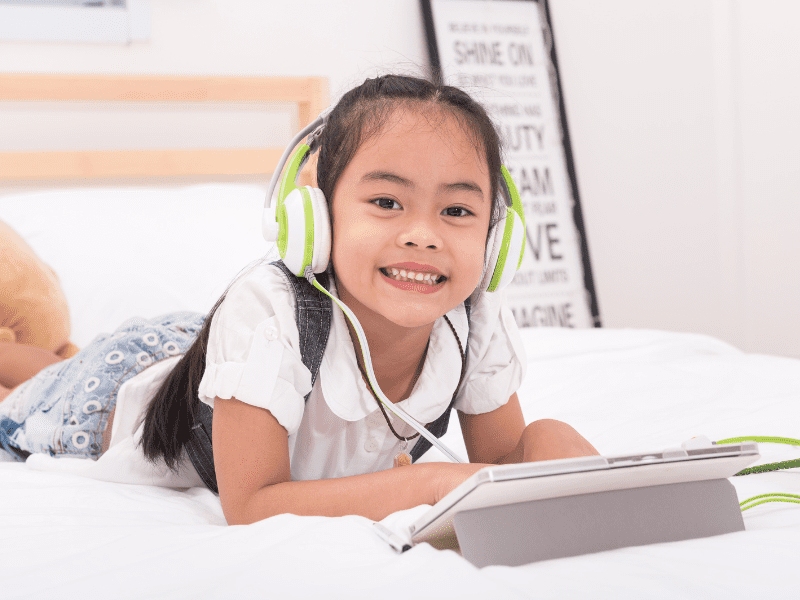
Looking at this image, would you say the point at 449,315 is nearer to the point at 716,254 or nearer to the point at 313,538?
the point at 313,538

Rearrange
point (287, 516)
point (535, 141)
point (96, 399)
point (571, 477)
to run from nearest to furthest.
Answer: point (571, 477)
point (287, 516)
point (96, 399)
point (535, 141)

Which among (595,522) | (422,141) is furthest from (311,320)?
(595,522)

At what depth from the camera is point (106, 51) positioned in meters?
1.91

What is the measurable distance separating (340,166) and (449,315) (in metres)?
0.22

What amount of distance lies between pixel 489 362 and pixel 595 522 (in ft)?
1.21

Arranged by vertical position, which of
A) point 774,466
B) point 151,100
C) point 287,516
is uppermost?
point 151,100

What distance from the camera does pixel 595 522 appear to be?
54 centimetres

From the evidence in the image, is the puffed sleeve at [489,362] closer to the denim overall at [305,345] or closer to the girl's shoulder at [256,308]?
the denim overall at [305,345]

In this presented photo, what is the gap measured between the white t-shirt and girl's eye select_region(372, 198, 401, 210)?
129 millimetres

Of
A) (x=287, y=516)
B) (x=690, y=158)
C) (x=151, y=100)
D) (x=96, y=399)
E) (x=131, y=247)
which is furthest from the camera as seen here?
(x=690, y=158)

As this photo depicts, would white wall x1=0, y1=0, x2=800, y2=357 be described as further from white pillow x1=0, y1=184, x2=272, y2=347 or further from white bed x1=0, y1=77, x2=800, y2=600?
white pillow x1=0, y1=184, x2=272, y2=347

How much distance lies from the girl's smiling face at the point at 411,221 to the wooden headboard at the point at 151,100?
127 cm

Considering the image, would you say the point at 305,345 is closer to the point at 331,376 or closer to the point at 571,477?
the point at 331,376

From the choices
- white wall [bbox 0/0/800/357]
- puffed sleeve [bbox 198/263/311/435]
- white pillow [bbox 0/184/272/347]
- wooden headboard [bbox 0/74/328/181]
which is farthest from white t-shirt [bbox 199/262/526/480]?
white wall [bbox 0/0/800/357]
